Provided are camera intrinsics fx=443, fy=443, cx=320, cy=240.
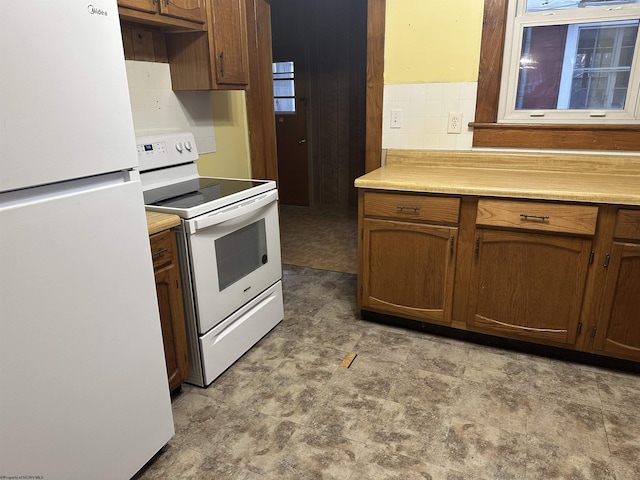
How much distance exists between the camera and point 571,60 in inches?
93.3

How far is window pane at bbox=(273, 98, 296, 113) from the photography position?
17.2ft

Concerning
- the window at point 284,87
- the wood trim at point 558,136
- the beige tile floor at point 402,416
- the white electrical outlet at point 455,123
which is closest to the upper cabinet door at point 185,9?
the white electrical outlet at point 455,123

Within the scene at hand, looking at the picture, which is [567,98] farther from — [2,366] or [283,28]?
[283,28]

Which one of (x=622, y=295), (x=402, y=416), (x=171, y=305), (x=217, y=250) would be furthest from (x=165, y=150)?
(x=622, y=295)

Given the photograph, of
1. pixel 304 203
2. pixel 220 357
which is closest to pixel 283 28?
pixel 304 203

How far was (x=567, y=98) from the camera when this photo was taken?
7.90 ft

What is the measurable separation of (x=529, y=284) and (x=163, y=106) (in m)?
2.07

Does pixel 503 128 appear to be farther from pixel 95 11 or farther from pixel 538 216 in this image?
pixel 95 11

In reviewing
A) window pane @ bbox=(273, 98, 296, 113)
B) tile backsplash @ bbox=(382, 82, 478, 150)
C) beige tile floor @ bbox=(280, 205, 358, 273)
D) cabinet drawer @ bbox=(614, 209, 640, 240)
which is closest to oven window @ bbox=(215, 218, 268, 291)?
tile backsplash @ bbox=(382, 82, 478, 150)

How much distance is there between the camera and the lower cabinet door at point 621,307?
6.30ft

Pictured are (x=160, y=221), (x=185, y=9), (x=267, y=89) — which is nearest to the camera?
(x=160, y=221)

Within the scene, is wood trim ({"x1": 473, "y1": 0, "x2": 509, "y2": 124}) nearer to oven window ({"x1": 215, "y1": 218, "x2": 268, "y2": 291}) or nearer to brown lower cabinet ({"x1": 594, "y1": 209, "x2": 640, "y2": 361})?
brown lower cabinet ({"x1": 594, "y1": 209, "x2": 640, "y2": 361})

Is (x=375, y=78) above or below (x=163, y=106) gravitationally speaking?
above

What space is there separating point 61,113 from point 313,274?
2432mm
